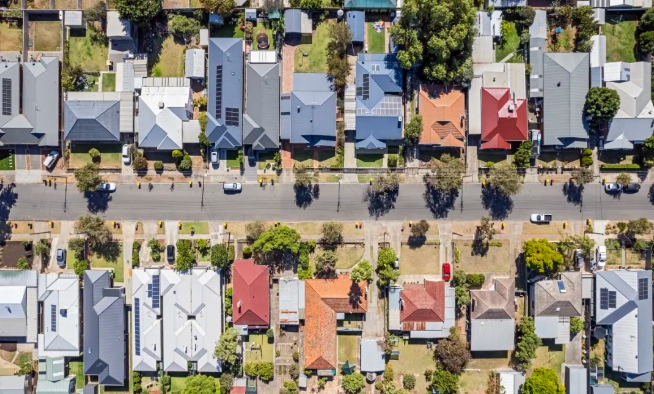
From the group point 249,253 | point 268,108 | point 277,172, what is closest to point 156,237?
point 249,253

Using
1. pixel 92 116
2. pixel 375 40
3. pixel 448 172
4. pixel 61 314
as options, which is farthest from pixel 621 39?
pixel 61 314

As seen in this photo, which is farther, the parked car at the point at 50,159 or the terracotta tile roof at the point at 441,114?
the parked car at the point at 50,159

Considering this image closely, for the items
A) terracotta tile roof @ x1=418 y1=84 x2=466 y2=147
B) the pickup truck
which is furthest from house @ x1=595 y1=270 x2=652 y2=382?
terracotta tile roof @ x1=418 y1=84 x2=466 y2=147

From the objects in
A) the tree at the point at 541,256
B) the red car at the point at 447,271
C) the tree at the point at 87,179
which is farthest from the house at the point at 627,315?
the tree at the point at 87,179

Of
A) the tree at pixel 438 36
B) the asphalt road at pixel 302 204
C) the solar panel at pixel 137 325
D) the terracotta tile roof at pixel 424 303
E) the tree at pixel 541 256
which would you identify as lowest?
the solar panel at pixel 137 325

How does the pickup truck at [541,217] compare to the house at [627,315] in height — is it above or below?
above

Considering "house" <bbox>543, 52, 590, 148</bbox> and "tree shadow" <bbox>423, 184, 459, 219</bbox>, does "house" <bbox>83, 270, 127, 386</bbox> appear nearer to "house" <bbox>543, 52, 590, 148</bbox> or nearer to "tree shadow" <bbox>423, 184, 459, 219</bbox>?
"tree shadow" <bbox>423, 184, 459, 219</bbox>

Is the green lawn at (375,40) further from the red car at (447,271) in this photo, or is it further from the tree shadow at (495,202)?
the red car at (447,271)

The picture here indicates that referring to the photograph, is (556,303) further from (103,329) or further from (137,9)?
(137,9)
